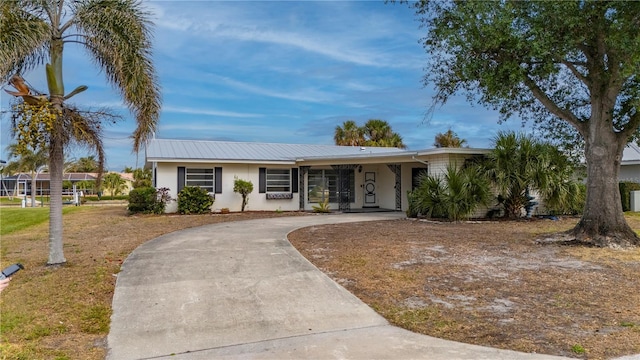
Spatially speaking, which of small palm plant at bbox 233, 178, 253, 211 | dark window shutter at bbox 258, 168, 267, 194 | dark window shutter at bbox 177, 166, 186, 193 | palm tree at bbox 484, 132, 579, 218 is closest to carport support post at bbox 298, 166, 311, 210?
dark window shutter at bbox 258, 168, 267, 194

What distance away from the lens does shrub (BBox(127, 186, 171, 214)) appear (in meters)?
17.0

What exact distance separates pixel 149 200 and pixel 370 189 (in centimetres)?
1038

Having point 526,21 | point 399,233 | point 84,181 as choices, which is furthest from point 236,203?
point 84,181

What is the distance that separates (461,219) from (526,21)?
736 cm

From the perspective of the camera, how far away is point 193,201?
56.0ft

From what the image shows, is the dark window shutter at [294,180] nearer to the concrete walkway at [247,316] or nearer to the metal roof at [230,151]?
the metal roof at [230,151]

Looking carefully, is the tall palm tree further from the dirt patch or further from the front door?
the front door

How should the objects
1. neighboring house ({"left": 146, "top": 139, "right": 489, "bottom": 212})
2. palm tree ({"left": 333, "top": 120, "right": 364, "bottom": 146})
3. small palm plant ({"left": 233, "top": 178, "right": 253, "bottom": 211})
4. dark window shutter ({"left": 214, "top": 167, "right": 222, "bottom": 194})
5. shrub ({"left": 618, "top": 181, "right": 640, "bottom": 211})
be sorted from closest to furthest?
1. neighboring house ({"left": 146, "top": 139, "right": 489, "bottom": 212})
2. small palm plant ({"left": 233, "top": 178, "right": 253, "bottom": 211})
3. dark window shutter ({"left": 214, "top": 167, "right": 222, "bottom": 194})
4. shrub ({"left": 618, "top": 181, "right": 640, "bottom": 211})
5. palm tree ({"left": 333, "top": 120, "right": 364, "bottom": 146})

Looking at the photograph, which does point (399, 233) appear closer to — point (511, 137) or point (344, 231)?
point (344, 231)

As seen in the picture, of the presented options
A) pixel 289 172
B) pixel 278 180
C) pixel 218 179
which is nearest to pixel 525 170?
pixel 289 172

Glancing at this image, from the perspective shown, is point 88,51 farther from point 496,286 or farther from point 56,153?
point 496,286

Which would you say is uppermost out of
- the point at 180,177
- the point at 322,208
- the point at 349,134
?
the point at 349,134

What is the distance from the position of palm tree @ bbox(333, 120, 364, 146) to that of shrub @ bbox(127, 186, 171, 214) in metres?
19.1

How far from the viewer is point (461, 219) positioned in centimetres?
1463
